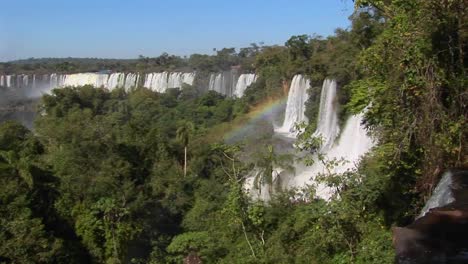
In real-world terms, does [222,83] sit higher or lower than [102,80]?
higher

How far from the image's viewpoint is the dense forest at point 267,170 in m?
5.38

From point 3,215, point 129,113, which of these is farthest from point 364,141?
point 129,113

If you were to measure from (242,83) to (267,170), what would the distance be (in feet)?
104

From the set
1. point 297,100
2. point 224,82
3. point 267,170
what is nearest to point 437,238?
point 267,170

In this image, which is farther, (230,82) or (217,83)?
(217,83)

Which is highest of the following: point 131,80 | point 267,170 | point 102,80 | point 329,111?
point 329,111

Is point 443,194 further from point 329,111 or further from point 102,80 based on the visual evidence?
point 102,80

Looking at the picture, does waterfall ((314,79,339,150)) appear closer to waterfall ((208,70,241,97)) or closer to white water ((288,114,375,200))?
white water ((288,114,375,200))

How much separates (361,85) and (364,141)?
11919 millimetres

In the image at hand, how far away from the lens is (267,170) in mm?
17188

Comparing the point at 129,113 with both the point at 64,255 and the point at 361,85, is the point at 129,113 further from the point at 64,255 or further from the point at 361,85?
the point at 361,85

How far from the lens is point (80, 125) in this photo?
2272cm

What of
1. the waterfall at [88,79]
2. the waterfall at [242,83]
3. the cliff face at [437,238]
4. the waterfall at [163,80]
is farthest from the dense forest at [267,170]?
the waterfall at [88,79]

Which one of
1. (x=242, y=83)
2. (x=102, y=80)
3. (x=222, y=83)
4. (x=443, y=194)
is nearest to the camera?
(x=443, y=194)
